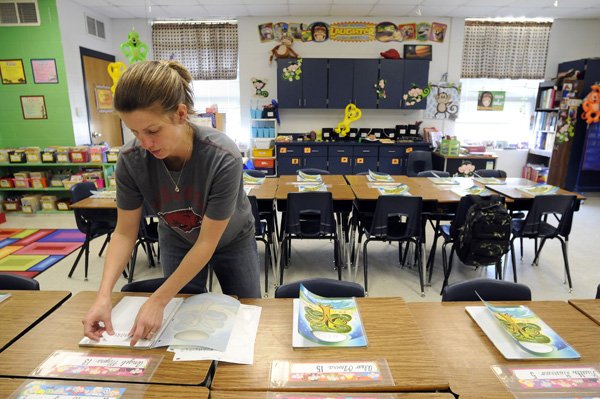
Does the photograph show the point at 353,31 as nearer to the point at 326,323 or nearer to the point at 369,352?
the point at 326,323

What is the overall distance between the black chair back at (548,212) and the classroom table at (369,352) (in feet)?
7.34

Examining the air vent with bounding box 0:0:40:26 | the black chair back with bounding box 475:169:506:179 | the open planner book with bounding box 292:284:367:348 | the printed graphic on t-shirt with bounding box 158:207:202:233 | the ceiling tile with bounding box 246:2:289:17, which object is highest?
the ceiling tile with bounding box 246:2:289:17

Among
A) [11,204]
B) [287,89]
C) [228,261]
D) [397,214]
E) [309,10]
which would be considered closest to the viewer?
[228,261]

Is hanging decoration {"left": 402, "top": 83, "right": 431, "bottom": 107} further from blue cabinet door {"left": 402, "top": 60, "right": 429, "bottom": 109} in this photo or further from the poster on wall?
A: the poster on wall

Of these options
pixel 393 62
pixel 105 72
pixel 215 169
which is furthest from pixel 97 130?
pixel 215 169

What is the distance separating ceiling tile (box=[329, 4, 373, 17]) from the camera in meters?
5.51

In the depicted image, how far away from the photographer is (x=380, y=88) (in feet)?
20.1

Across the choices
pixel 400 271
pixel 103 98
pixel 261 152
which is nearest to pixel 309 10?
pixel 261 152

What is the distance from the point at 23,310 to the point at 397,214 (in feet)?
7.83

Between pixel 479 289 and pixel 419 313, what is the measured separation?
0.39 metres

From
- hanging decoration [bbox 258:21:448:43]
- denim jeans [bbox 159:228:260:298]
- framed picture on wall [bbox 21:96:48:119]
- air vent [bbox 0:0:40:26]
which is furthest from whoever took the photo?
hanging decoration [bbox 258:21:448:43]

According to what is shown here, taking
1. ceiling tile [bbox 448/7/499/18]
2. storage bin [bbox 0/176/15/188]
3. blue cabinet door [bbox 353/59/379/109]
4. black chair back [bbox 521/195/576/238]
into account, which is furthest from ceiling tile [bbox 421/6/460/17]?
storage bin [bbox 0/176/15/188]

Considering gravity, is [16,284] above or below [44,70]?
below

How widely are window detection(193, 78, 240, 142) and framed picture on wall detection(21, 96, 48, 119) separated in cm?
237
